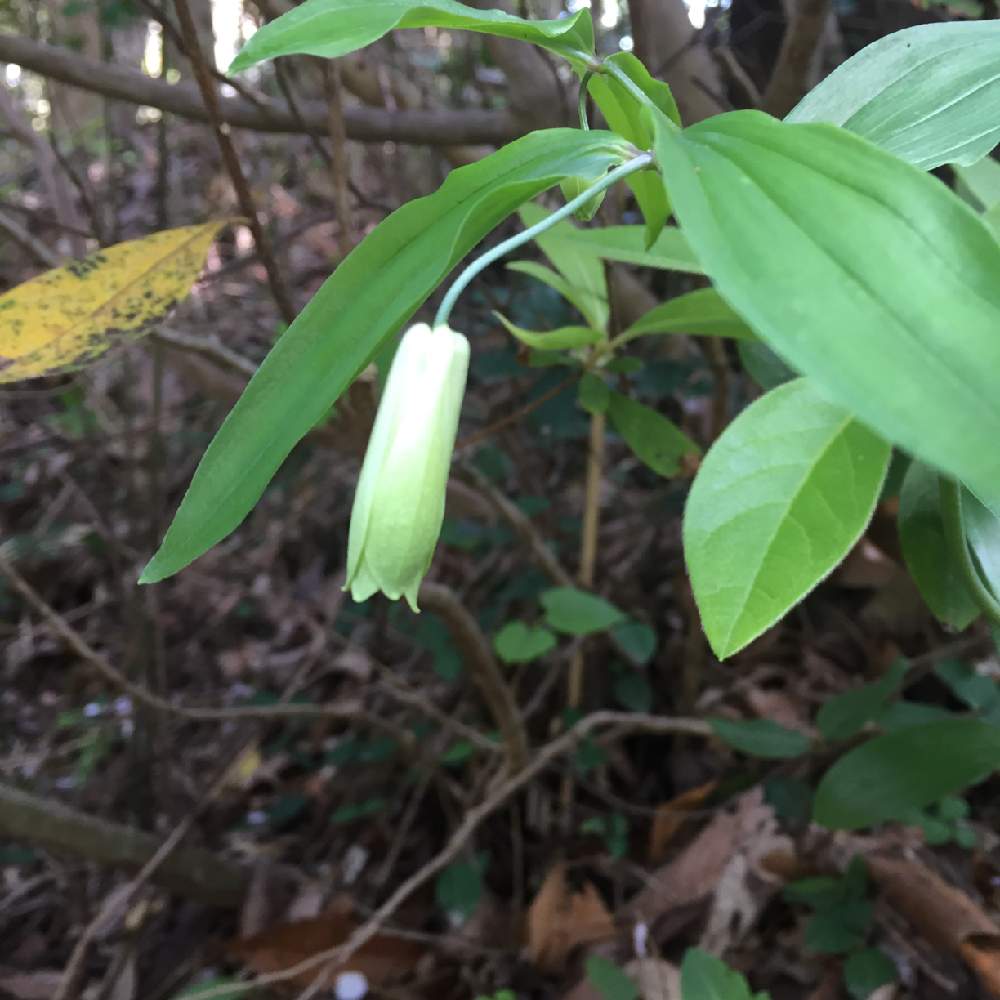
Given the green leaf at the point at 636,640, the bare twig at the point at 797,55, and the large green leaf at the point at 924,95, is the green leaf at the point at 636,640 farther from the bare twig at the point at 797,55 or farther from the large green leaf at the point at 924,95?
the large green leaf at the point at 924,95

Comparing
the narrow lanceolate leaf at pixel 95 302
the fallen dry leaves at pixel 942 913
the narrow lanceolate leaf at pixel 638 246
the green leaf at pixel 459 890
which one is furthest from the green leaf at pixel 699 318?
the green leaf at pixel 459 890

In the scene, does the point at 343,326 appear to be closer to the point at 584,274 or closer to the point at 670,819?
the point at 584,274

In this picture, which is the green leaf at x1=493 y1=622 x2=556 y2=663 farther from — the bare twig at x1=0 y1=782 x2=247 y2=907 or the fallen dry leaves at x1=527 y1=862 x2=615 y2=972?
the bare twig at x1=0 y1=782 x2=247 y2=907

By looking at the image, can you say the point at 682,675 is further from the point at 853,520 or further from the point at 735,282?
the point at 735,282

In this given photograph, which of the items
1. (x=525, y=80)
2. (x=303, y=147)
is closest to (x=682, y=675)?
(x=525, y=80)

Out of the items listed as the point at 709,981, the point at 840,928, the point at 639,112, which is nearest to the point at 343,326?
the point at 639,112
